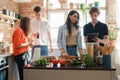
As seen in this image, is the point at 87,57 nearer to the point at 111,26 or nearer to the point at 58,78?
the point at 58,78

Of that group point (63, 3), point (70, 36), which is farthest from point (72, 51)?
point (63, 3)

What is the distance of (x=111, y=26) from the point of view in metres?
6.21

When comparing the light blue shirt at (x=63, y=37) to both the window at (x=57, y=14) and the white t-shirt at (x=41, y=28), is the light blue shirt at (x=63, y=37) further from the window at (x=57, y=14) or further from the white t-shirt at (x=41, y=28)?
the window at (x=57, y=14)

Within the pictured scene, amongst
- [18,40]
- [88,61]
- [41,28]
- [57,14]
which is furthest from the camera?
[57,14]

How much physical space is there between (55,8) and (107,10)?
4.99 ft

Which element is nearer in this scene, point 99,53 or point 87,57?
point 87,57

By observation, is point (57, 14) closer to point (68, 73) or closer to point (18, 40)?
point (18, 40)

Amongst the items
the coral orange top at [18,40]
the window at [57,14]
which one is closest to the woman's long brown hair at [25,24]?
the coral orange top at [18,40]

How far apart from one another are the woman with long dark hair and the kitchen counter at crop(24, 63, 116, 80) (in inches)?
39.2

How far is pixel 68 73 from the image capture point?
252cm

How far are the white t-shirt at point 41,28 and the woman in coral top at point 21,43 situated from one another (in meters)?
0.26

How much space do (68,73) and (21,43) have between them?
1807 mm

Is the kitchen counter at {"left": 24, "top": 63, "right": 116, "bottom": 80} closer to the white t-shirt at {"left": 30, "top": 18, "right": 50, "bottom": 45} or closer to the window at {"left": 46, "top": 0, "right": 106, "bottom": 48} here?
the white t-shirt at {"left": 30, "top": 18, "right": 50, "bottom": 45}

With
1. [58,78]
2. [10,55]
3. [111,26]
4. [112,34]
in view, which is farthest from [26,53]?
[111,26]
